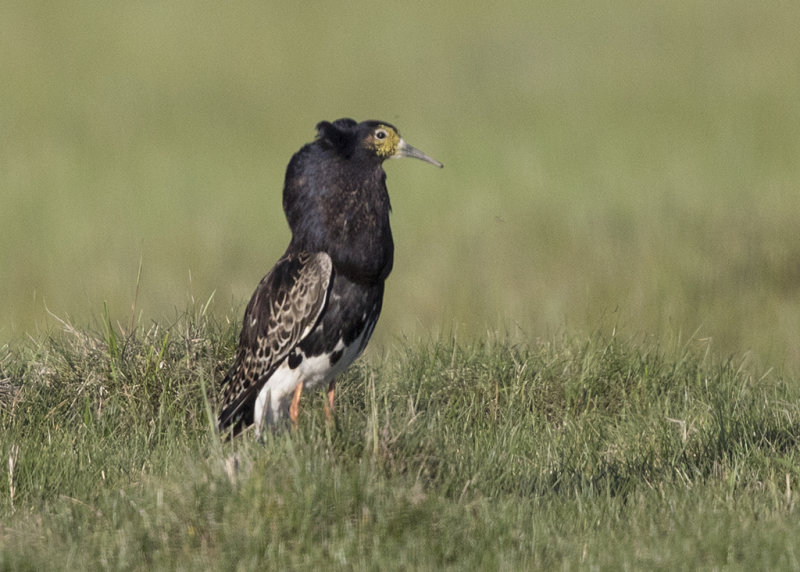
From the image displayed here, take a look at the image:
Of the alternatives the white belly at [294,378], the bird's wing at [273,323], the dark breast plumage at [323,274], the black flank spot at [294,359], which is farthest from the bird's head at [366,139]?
the black flank spot at [294,359]

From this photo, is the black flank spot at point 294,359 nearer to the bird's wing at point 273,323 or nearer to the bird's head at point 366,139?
the bird's wing at point 273,323

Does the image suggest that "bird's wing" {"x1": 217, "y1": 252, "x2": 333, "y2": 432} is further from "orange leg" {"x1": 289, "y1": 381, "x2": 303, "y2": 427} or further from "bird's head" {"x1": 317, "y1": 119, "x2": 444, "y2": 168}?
"bird's head" {"x1": 317, "y1": 119, "x2": 444, "y2": 168}

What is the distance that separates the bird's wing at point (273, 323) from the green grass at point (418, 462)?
0.75ft

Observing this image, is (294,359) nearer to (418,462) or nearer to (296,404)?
(296,404)

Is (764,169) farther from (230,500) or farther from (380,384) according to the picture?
(230,500)

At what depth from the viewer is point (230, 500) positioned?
390 centimetres

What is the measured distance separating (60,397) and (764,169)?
6.72 meters

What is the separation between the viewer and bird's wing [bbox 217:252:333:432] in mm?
5332

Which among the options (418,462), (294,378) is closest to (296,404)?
(294,378)

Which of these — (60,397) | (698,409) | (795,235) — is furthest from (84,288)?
(795,235)

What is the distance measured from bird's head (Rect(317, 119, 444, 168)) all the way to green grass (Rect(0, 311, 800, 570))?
4.13 feet

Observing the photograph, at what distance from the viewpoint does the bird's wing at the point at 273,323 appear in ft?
17.5

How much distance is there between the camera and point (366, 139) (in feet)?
17.9

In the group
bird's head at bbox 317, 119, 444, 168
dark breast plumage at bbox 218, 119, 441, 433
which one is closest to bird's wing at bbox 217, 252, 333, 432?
dark breast plumage at bbox 218, 119, 441, 433
